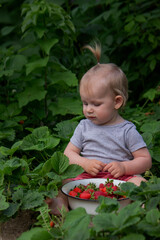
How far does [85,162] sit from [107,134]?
8.8 inches

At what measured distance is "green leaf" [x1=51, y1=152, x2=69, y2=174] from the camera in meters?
2.07

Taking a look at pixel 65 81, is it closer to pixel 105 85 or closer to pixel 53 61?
pixel 53 61

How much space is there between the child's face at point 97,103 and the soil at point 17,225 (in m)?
0.69

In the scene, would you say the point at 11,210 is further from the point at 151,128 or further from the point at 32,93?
the point at 32,93

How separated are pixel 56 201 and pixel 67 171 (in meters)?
0.18

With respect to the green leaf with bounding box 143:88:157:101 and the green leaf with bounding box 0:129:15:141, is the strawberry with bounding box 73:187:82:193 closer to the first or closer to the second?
the green leaf with bounding box 0:129:15:141

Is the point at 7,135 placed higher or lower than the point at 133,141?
lower

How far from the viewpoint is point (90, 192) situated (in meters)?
1.96

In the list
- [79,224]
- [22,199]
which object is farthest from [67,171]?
[79,224]

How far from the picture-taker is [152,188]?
1.65m

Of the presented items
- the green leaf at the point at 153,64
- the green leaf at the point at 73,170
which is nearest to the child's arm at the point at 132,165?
the green leaf at the point at 73,170

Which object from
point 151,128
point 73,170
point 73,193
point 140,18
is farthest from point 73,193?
point 140,18

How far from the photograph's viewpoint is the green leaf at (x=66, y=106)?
3.19m

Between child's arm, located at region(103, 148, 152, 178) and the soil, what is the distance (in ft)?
1.66
